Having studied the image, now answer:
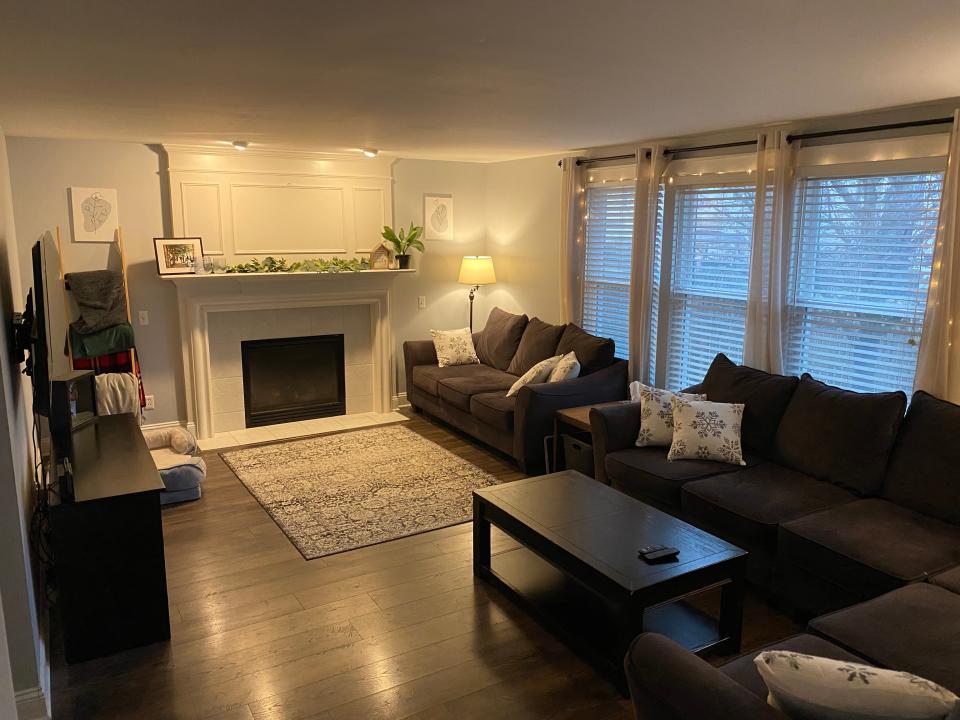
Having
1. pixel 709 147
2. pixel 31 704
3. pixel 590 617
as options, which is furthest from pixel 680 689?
pixel 709 147

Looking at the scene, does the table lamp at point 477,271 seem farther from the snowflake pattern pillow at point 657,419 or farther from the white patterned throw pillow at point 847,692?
the white patterned throw pillow at point 847,692

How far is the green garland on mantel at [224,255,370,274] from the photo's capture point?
5.94 meters

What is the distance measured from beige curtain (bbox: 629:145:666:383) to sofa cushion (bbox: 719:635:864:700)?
323 cm

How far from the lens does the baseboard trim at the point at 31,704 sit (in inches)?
99.1

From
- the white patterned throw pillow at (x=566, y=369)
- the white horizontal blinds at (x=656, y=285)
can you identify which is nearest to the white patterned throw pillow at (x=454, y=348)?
the white patterned throw pillow at (x=566, y=369)

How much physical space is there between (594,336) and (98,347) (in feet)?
12.3

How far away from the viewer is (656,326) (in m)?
5.34

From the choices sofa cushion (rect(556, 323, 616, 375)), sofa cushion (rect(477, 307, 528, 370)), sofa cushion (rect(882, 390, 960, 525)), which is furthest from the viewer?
sofa cushion (rect(477, 307, 528, 370))

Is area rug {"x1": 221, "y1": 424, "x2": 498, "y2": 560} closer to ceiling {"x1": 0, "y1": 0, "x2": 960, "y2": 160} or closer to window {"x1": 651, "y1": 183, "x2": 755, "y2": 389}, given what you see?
window {"x1": 651, "y1": 183, "x2": 755, "y2": 389}

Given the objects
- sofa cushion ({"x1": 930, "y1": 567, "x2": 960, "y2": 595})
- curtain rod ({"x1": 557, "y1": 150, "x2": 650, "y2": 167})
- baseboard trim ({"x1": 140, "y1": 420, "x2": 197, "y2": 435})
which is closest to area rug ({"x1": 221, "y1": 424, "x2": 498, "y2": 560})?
baseboard trim ({"x1": 140, "y1": 420, "x2": 197, "y2": 435})

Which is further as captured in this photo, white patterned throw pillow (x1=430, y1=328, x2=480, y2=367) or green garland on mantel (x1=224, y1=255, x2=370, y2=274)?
white patterned throw pillow (x1=430, y1=328, x2=480, y2=367)

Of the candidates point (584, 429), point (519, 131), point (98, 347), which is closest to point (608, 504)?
point (584, 429)

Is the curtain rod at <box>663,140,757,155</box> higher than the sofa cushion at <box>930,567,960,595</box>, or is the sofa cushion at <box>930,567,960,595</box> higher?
the curtain rod at <box>663,140,757,155</box>

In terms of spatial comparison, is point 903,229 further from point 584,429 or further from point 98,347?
point 98,347
